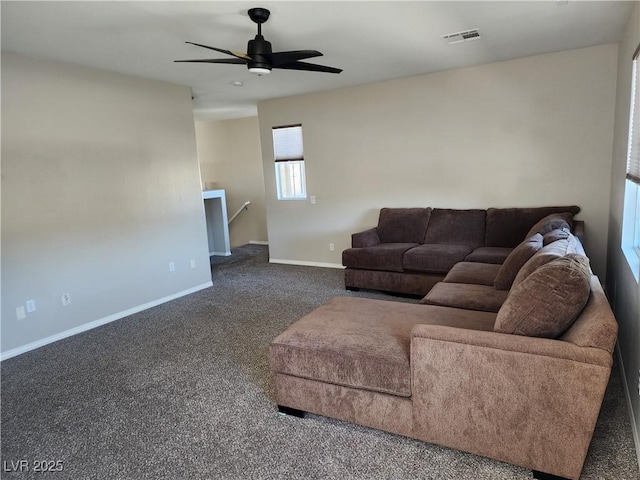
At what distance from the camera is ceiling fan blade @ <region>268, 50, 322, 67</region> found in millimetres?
2698

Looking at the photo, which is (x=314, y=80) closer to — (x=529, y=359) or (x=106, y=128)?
(x=106, y=128)

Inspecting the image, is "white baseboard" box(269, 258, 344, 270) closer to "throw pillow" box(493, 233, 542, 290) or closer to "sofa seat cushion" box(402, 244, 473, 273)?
"sofa seat cushion" box(402, 244, 473, 273)

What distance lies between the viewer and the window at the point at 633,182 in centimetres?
269

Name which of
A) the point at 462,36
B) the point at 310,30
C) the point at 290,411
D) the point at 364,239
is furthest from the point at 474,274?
the point at 310,30

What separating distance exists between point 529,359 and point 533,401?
0.59 ft

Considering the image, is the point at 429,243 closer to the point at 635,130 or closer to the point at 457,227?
the point at 457,227

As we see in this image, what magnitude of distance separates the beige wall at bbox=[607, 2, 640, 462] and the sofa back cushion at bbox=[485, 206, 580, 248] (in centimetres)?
59

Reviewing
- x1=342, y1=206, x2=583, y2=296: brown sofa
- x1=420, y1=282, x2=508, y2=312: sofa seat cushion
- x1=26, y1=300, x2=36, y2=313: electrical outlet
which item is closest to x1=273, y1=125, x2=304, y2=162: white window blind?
x1=342, y1=206, x2=583, y2=296: brown sofa

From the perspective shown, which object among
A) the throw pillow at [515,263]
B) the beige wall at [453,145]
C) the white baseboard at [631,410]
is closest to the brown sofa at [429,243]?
the beige wall at [453,145]

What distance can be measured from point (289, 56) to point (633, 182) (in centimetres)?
251

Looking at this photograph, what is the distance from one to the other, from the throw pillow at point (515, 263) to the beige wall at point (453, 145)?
70.4 inches

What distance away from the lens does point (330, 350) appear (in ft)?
6.83

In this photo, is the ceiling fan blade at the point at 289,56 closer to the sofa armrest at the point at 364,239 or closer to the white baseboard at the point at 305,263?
the sofa armrest at the point at 364,239

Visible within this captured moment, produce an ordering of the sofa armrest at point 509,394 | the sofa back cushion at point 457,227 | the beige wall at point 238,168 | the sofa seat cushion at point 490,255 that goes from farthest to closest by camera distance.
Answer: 1. the beige wall at point 238,168
2. the sofa back cushion at point 457,227
3. the sofa seat cushion at point 490,255
4. the sofa armrest at point 509,394
